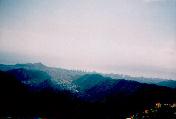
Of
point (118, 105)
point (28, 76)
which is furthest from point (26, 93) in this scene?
point (28, 76)

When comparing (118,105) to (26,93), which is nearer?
(26,93)

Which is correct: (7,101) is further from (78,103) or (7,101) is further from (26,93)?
(78,103)

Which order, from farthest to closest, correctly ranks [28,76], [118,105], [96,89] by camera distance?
[28,76], [96,89], [118,105]

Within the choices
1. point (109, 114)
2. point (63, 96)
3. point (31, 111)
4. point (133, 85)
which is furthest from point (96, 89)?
point (31, 111)

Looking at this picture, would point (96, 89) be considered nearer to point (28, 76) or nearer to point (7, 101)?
point (28, 76)

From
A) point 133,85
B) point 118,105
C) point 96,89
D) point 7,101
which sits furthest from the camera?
point 96,89

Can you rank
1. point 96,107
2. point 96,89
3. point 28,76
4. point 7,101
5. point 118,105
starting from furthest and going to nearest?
1. point 28,76
2. point 96,89
3. point 118,105
4. point 96,107
5. point 7,101

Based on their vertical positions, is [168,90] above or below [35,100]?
above

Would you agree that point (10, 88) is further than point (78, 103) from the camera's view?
No

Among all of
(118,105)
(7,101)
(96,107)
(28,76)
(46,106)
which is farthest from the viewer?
(28,76)
